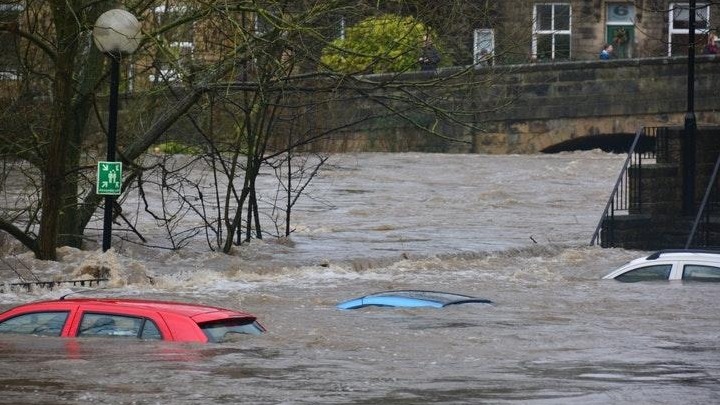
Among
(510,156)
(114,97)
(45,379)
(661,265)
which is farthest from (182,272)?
(510,156)

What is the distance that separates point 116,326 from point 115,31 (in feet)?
22.3

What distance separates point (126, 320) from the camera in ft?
40.9

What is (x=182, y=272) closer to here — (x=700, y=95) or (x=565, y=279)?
(x=565, y=279)


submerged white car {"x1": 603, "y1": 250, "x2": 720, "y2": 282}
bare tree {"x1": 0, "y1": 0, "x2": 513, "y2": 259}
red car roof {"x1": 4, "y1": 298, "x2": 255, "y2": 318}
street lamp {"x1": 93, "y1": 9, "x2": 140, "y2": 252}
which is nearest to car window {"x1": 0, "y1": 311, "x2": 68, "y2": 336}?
red car roof {"x1": 4, "y1": 298, "x2": 255, "y2": 318}

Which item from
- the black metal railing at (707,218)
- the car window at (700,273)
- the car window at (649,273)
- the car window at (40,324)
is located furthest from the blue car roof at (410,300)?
the black metal railing at (707,218)

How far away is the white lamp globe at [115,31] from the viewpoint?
60.8ft

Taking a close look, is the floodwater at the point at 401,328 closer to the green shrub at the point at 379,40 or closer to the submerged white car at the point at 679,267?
the submerged white car at the point at 679,267

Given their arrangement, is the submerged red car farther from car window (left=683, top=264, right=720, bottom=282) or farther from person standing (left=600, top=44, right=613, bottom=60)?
person standing (left=600, top=44, right=613, bottom=60)

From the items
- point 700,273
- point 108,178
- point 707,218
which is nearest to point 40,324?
point 108,178

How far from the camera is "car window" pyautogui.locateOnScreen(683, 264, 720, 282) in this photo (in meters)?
17.9

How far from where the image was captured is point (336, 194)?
38.5m

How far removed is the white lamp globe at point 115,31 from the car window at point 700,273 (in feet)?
22.8

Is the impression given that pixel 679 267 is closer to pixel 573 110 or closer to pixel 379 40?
pixel 379 40

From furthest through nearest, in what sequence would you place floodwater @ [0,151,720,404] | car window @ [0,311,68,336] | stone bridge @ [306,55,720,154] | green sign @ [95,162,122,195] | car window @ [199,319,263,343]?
stone bridge @ [306,55,720,154]
green sign @ [95,162,122,195]
car window @ [0,311,68,336]
car window @ [199,319,263,343]
floodwater @ [0,151,720,404]
